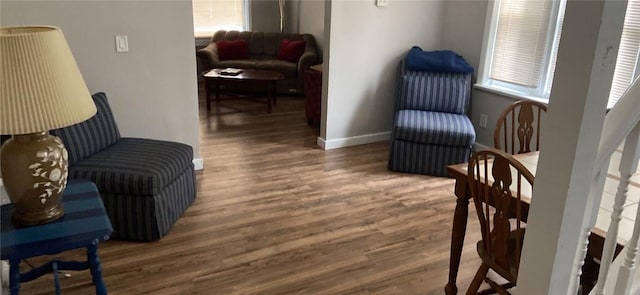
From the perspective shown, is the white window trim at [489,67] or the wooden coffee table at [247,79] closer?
the white window trim at [489,67]

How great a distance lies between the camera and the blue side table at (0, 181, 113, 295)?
71.6 inches

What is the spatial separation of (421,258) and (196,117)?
2.04m

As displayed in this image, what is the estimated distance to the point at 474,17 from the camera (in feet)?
14.6

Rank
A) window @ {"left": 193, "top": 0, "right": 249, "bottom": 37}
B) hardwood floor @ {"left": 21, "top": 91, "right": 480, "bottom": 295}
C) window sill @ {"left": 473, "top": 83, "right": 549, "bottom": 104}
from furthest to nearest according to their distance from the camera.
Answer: window @ {"left": 193, "top": 0, "right": 249, "bottom": 37}, window sill @ {"left": 473, "top": 83, "right": 549, "bottom": 104}, hardwood floor @ {"left": 21, "top": 91, "right": 480, "bottom": 295}

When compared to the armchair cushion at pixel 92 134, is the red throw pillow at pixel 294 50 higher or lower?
higher

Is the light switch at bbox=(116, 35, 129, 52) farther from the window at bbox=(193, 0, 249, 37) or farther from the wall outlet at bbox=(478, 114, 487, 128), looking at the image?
the window at bbox=(193, 0, 249, 37)

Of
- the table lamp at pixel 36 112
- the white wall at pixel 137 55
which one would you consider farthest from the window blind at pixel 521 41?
the table lamp at pixel 36 112

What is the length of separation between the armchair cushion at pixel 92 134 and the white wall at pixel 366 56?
6.31 feet

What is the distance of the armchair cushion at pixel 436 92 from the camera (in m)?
4.38

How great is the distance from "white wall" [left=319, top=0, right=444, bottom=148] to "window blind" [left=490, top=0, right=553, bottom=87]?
0.69 meters

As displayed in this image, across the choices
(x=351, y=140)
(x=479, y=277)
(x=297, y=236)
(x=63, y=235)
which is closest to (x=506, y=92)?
(x=351, y=140)

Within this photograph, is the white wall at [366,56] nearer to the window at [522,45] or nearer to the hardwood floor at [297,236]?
the hardwood floor at [297,236]

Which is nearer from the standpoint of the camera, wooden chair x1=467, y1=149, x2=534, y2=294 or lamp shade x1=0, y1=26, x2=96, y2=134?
lamp shade x1=0, y1=26, x2=96, y2=134

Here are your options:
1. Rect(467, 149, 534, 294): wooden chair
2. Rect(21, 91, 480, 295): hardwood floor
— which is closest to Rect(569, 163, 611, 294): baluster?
Rect(467, 149, 534, 294): wooden chair
